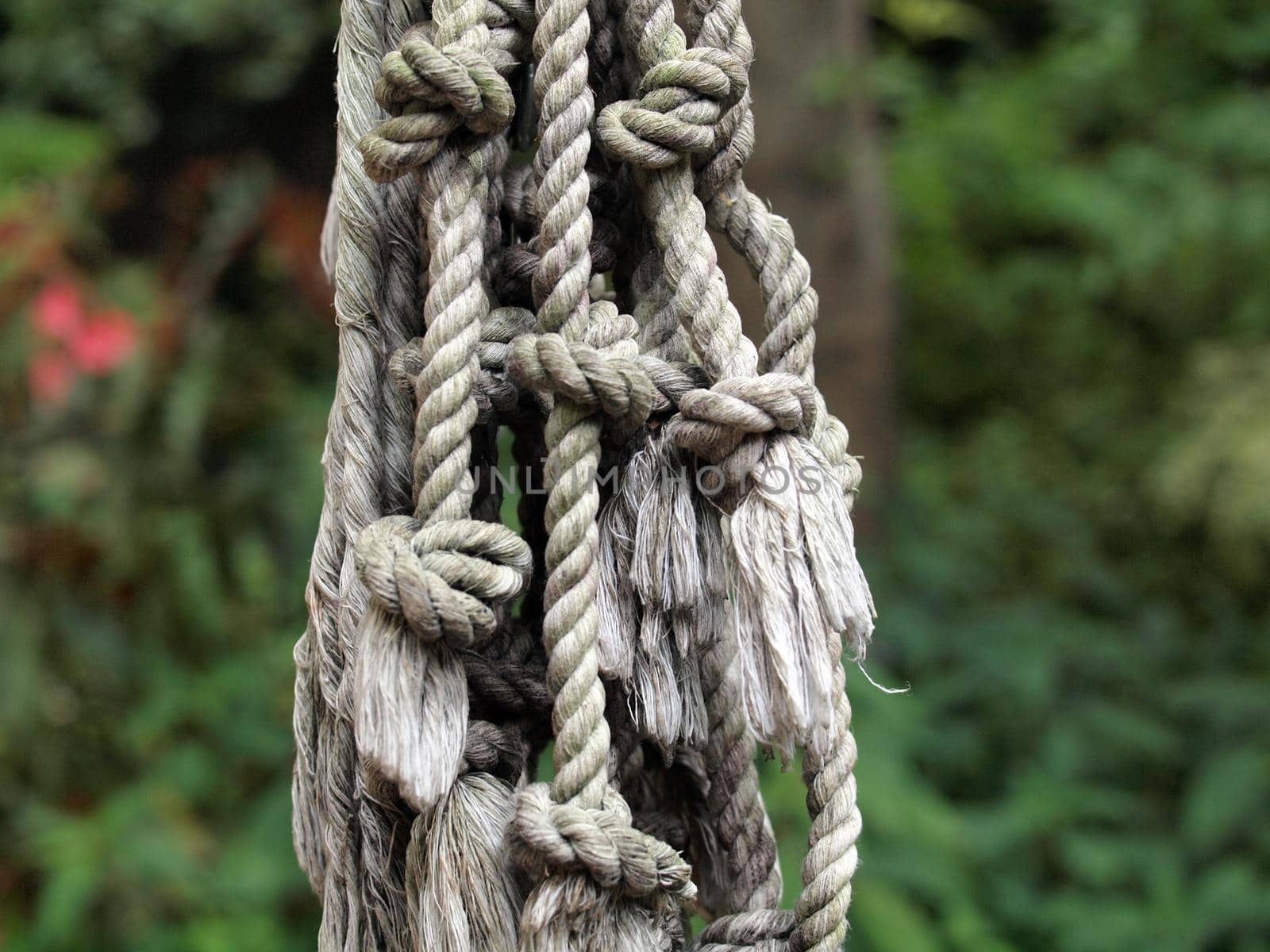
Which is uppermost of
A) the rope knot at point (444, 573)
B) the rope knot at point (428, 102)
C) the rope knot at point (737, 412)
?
the rope knot at point (428, 102)

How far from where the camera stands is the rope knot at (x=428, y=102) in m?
0.49

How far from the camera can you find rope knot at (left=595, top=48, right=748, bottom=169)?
504 millimetres

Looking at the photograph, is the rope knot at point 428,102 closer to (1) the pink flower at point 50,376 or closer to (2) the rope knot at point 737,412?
(2) the rope knot at point 737,412

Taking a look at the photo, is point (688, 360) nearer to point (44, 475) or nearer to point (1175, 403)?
point (44, 475)

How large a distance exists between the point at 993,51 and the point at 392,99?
3400 millimetres

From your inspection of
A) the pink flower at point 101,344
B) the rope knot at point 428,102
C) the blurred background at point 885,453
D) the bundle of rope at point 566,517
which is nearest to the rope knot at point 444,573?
the bundle of rope at point 566,517

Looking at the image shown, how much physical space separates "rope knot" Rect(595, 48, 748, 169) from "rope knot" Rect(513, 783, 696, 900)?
0.29m

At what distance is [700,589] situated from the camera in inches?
20.1

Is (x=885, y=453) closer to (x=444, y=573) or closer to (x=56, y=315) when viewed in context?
(x=56, y=315)

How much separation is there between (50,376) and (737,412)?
176cm

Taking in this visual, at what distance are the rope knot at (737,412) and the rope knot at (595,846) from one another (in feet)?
0.54

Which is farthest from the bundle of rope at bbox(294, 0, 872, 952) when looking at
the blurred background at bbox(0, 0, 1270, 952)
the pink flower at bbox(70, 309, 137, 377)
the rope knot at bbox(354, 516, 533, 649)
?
the pink flower at bbox(70, 309, 137, 377)

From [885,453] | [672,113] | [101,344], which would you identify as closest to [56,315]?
[101,344]

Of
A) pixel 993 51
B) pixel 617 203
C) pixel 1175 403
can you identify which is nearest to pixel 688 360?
pixel 617 203
